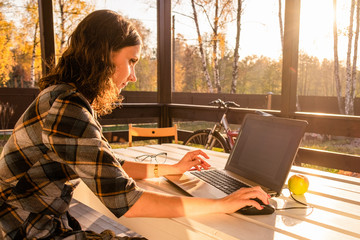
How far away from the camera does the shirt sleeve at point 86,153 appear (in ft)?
2.58

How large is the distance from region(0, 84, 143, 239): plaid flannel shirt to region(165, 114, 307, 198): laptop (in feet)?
1.22

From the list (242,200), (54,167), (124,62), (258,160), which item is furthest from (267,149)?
(54,167)

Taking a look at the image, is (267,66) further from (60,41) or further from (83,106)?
(83,106)

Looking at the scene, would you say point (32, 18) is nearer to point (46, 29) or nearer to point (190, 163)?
point (46, 29)

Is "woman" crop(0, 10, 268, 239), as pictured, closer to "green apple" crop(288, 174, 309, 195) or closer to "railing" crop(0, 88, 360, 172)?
"green apple" crop(288, 174, 309, 195)

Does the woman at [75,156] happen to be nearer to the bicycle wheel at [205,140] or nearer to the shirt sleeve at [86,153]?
Result: the shirt sleeve at [86,153]

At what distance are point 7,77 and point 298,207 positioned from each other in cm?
1230

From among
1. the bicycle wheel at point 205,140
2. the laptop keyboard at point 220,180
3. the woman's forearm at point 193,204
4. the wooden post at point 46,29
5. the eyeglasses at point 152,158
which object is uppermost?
the wooden post at point 46,29

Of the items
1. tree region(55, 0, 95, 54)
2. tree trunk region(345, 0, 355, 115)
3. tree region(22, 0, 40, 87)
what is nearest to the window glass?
tree trunk region(345, 0, 355, 115)

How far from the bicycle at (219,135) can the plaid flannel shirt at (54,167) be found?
304 centimetres

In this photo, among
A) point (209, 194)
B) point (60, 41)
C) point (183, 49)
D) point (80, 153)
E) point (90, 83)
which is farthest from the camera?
point (183, 49)

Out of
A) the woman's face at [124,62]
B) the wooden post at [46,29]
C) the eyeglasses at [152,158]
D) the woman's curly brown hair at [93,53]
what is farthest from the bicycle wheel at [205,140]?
the woman's curly brown hair at [93,53]

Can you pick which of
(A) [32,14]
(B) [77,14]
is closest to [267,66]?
(B) [77,14]

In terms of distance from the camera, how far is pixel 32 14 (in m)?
10.2
